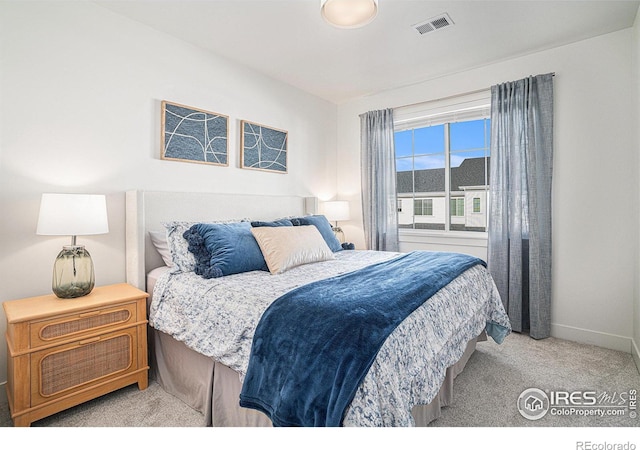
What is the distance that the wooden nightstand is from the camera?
173 cm

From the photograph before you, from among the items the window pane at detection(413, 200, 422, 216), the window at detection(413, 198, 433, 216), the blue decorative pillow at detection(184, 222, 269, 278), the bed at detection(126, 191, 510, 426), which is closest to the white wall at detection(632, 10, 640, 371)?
the bed at detection(126, 191, 510, 426)

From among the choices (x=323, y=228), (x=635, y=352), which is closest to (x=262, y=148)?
(x=323, y=228)

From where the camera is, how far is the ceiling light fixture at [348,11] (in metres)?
1.99

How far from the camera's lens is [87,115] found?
2367mm

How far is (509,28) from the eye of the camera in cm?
271

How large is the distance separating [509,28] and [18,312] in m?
3.81

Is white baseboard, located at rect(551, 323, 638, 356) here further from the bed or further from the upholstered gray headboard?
the upholstered gray headboard

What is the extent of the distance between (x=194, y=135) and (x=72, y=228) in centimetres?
132

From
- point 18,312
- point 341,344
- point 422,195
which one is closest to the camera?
point 341,344

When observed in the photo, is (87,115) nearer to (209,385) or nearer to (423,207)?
(209,385)

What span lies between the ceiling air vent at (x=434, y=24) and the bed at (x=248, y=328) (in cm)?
182
